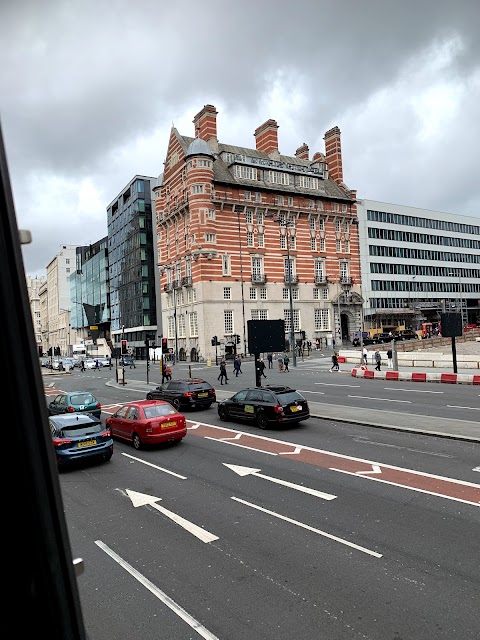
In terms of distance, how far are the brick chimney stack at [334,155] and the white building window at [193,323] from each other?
34.9 meters

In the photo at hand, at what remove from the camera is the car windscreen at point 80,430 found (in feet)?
41.9

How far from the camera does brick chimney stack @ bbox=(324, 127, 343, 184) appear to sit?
78350 mm

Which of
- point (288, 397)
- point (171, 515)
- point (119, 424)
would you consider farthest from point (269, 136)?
point (171, 515)

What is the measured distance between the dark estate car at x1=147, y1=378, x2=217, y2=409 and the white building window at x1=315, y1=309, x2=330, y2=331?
4964 centimetres

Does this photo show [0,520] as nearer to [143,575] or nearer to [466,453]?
[143,575]

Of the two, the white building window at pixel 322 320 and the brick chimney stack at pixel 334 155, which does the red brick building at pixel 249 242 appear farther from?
the brick chimney stack at pixel 334 155

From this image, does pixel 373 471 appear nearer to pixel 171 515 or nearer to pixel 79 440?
pixel 171 515

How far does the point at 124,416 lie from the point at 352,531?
32.8 feet

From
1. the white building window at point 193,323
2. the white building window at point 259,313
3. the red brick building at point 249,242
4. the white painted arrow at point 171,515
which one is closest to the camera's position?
the white painted arrow at point 171,515

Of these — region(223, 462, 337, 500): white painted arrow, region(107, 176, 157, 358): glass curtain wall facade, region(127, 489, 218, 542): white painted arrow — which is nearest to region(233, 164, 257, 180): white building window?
region(107, 176, 157, 358): glass curtain wall facade

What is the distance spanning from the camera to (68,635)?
1.75 metres

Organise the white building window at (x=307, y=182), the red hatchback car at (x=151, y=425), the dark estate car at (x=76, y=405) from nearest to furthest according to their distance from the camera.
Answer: the red hatchback car at (x=151, y=425) → the dark estate car at (x=76, y=405) → the white building window at (x=307, y=182)

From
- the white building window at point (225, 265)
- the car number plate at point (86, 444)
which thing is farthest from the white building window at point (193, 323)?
the car number plate at point (86, 444)

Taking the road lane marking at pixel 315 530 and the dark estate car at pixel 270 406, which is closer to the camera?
the road lane marking at pixel 315 530
